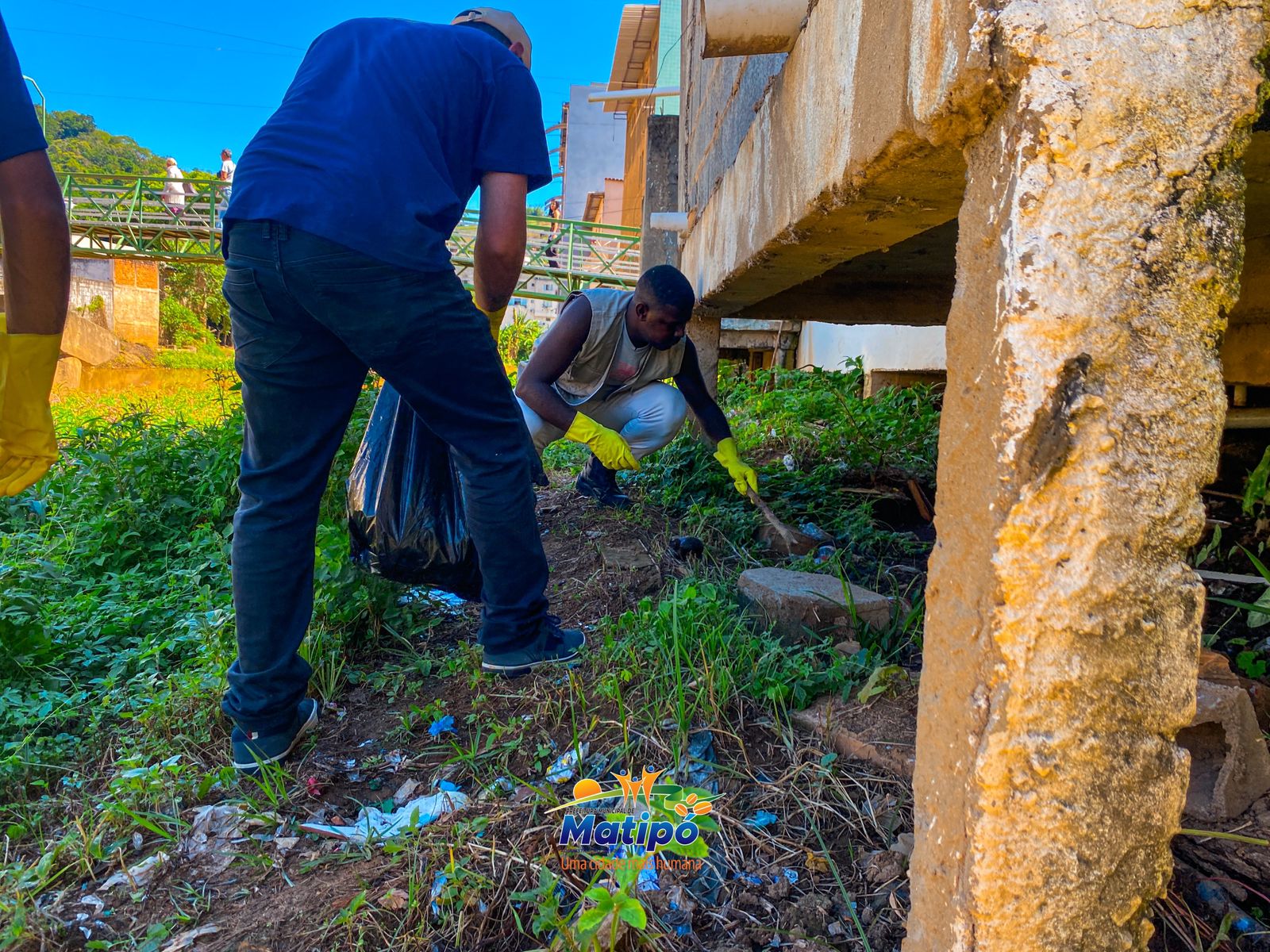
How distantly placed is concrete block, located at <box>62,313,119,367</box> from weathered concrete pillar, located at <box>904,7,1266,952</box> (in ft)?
39.9

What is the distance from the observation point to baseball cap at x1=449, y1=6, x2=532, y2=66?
2271 mm

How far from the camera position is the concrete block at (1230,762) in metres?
1.60

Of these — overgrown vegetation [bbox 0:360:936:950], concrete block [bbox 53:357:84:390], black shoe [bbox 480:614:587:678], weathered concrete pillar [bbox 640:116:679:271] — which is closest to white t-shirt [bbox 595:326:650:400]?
overgrown vegetation [bbox 0:360:936:950]

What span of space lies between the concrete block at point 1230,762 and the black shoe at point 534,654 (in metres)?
1.39

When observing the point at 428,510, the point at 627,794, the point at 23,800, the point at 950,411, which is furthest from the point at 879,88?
the point at 23,800

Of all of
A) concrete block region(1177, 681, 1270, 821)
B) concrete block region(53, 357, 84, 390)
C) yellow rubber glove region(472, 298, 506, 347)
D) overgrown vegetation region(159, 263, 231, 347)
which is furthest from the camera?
overgrown vegetation region(159, 263, 231, 347)

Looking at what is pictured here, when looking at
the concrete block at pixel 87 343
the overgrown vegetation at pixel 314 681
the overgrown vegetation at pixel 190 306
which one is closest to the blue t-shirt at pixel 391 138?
the overgrown vegetation at pixel 314 681

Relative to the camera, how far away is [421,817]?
1716 mm

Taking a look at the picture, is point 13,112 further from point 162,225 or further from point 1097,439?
point 162,225

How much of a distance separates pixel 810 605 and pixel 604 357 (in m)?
1.91

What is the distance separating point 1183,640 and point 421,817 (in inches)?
55.3

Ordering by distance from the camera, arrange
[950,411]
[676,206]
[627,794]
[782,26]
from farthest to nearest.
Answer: [676,206] → [782,26] → [627,794] → [950,411]

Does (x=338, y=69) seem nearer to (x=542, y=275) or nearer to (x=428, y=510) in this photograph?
(x=428, y=510)

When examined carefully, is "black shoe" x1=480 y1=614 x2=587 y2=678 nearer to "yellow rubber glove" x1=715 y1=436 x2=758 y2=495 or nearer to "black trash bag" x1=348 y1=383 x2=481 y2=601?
"black trash bag" x1=348 y1=383 x2=481 y2=601
